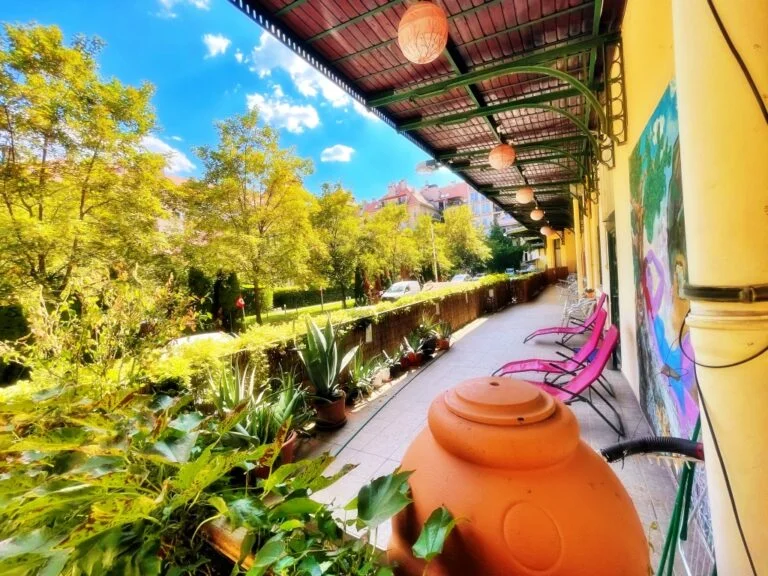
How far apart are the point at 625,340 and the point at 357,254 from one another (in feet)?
50.8

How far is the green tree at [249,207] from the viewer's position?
11.5 metres

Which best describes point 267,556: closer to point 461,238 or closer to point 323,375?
point 323,375

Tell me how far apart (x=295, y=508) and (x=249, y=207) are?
13431mm

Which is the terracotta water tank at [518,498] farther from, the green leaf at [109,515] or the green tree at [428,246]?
the green tree at [428,246]

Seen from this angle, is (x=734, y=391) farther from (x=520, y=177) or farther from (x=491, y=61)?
(x=520, y=177)

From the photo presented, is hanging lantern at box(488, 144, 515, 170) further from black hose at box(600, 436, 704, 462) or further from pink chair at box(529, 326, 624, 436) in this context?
black hose at box(600, 436, 704, 462)

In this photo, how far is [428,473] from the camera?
37.2 inches

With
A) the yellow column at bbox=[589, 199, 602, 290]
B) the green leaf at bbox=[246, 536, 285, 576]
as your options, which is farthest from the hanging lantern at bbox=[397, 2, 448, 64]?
the yellow column at bbox=[589, 199, 602, 290]

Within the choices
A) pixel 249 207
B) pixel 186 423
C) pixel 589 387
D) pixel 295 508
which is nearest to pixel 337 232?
pixel 249 207

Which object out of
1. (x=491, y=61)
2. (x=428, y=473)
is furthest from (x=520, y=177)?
(x=428, y=473)

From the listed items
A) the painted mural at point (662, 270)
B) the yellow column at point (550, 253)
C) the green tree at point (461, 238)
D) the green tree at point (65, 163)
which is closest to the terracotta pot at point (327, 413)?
the painted mural at point (662, 270)

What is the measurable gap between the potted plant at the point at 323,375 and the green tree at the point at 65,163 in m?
5.21

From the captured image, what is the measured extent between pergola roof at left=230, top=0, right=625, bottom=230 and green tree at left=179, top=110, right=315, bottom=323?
810 cm

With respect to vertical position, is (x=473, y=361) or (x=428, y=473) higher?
(x=428, y=473)
